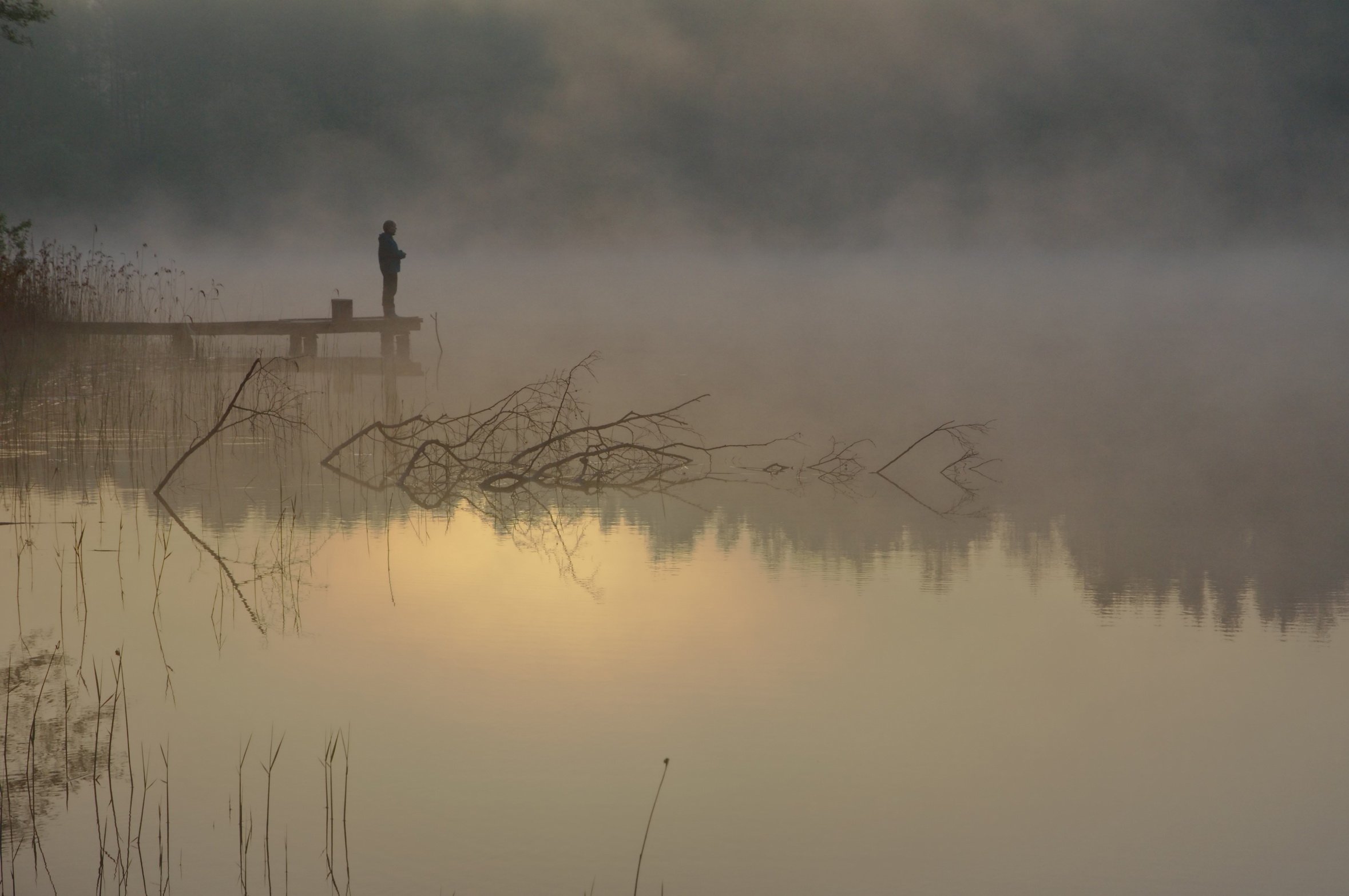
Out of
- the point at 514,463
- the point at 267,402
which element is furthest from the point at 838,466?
the point at 267,402

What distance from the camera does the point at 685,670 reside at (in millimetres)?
5121

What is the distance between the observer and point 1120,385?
693 inches

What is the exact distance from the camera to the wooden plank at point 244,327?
16672 millimetres

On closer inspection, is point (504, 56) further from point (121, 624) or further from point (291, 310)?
point (121, 624)

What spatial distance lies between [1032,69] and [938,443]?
347 feet

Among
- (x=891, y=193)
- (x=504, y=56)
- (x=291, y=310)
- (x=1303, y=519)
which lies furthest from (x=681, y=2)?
(x=1303, y=519)

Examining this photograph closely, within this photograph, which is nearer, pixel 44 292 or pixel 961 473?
pixel 961 473

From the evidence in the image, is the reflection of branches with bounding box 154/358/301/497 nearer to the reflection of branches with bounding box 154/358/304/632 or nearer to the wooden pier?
the reflection of branches with bounding box 154/358/304/632

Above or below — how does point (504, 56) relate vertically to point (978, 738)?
above

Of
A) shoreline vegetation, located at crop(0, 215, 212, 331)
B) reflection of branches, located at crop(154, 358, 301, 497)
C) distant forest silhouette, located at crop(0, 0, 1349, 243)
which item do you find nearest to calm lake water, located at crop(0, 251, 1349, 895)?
reflection of branches, located at crop(154, 358, 301, 497)

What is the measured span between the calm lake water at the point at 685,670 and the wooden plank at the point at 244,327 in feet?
14.2

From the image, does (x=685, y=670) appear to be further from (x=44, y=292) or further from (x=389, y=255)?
(x=389, y=255)

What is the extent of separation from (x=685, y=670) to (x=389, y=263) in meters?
15.8

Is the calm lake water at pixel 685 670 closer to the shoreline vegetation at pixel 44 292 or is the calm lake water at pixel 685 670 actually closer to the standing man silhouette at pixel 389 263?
the shoreline vegetation at pixel 44 292
